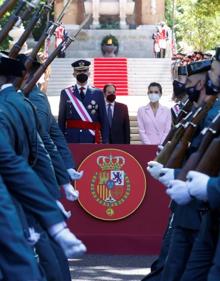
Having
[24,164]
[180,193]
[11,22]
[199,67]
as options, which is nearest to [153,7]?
[199,67]

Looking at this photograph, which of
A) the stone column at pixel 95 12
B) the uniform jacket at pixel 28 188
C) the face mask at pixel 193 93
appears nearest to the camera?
the uniform jacket at pixel 28 188

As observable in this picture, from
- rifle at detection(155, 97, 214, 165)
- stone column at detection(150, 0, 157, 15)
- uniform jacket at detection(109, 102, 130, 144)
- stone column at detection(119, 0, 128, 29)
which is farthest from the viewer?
stone column at detection(150, 0, 157, 15)

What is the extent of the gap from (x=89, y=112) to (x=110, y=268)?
148 inches

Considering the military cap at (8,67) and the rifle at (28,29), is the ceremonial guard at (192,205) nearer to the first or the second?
the military cap at (8,67)

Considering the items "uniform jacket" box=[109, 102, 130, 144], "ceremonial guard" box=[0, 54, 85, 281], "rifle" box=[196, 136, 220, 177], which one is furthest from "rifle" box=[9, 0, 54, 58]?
"uniform jacket" box=[109, 102, 130, 144]

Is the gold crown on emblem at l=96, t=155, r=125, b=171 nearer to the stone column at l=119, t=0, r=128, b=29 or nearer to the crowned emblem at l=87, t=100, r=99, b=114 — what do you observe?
the crowned emblem at l=87, t=100, r=99, b=114

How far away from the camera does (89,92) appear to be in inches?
603

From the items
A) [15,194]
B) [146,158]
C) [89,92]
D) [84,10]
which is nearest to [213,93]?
[15,194]

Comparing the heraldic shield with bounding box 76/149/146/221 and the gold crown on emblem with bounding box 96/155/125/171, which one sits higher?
the gold crown on emblem with bounding box 96/155/125/171

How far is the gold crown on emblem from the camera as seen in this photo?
13.4m

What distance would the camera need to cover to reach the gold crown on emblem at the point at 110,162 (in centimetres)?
1341

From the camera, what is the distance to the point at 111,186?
1341 cm

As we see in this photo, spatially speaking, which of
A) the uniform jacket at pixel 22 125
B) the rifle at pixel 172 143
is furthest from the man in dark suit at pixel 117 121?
the uniform jacket at pixel 22 125

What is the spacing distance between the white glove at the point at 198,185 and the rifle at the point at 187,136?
135 centimetres
